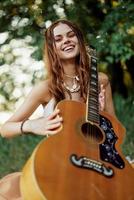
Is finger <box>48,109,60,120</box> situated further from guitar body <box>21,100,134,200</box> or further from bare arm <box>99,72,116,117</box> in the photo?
bare arm <box>99,72,116,117</box>

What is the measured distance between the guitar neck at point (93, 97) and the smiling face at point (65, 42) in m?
0.06

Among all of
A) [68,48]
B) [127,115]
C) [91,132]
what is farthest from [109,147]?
[127,115]

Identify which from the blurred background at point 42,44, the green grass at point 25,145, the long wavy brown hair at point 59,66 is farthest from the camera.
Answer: the blurred background at point 42,44

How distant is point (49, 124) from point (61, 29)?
0.88ft

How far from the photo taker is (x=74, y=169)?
54.2 inches

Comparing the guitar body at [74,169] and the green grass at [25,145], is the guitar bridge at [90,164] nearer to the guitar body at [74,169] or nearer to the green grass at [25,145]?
the guitar body at [74,169]

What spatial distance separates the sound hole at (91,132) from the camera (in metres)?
1.47

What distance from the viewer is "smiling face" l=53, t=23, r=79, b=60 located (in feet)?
5.13

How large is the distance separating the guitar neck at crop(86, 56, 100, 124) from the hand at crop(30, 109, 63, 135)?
80mm

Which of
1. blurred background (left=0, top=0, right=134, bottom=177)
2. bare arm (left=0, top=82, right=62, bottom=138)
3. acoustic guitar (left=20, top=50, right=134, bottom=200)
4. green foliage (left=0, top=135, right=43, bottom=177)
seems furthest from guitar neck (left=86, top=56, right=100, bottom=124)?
blurred background (left=0, top=0, right=134, bottom=177)

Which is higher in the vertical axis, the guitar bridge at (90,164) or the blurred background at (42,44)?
the guitar bridge at (90,164)

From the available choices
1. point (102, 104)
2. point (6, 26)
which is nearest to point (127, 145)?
point (6, 26)

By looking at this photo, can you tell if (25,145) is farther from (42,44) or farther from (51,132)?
(51,132)

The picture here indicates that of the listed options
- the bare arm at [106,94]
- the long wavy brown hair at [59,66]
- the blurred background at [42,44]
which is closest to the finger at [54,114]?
the long wavy brown hair at [59,66]
